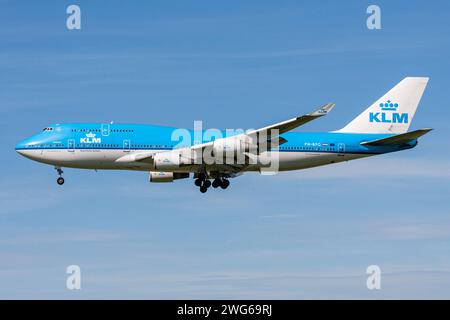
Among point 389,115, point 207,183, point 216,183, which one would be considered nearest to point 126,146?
point 207,183

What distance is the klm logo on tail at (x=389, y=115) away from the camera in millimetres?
80875

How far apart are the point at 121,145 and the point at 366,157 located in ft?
70.8

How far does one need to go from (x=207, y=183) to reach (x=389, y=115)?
1879 cm

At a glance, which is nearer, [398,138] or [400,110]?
[398,138]

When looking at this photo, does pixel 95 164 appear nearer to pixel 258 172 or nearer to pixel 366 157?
pixel 258 172

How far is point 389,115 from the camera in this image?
3201 inches

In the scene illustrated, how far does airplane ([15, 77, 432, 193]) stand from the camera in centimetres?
6975

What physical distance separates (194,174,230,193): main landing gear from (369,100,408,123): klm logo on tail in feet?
50.2

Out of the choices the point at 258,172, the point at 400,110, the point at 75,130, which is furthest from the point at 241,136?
the point at 400,110

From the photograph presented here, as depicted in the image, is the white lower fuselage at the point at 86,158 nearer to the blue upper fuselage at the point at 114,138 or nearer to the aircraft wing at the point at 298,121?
the blue upper fuselage at the point at 114,138

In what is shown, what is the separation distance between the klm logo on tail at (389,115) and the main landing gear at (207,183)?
50.2ft

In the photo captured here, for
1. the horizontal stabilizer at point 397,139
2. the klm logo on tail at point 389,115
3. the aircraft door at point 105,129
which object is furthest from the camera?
the klm logo on tail at point 389,115

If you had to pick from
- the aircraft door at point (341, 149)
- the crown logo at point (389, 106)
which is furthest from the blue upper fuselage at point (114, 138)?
the crown logo at point (389, 106)

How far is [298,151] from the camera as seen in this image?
75875 mm
